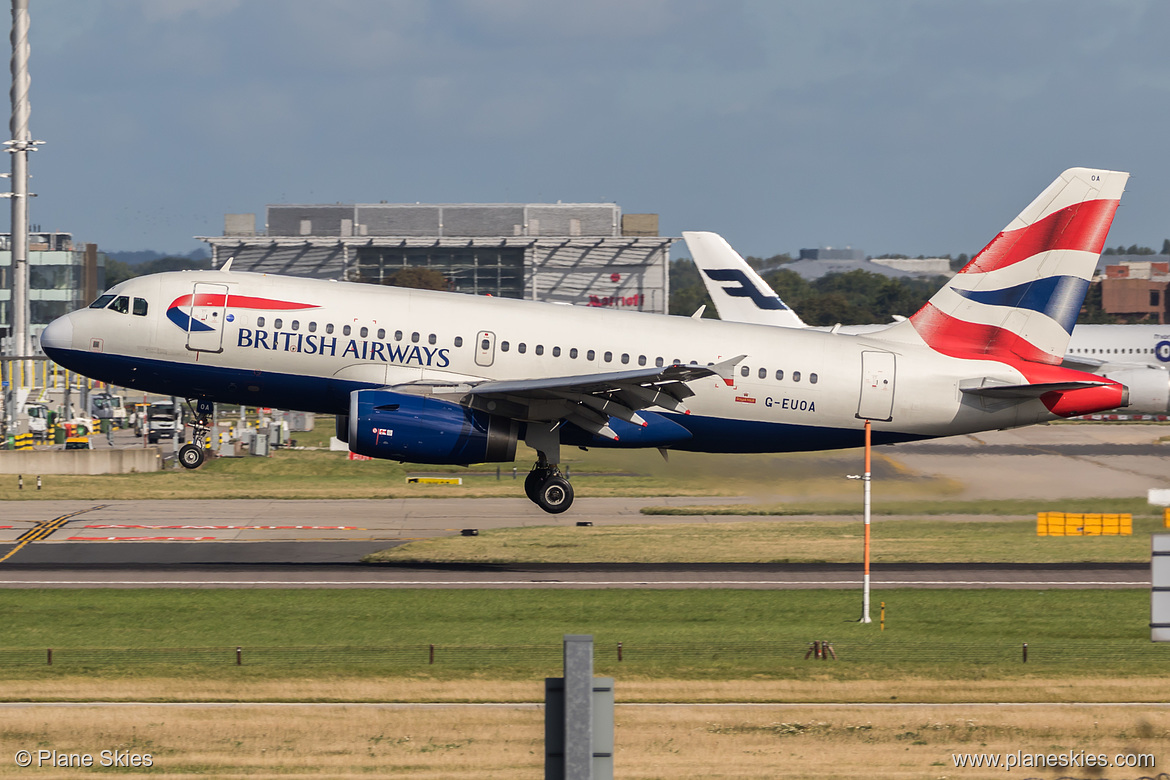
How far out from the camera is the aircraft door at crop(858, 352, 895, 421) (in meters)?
37.8

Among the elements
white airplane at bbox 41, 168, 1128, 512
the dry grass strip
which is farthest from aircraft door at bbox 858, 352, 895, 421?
the dry grass strip

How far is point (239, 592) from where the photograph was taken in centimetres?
3400

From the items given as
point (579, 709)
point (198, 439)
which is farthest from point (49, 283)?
point (579, 709)

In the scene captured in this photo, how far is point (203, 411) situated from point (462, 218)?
151 metres

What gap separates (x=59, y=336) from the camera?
36.7m

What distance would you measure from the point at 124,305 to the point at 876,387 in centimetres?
2164

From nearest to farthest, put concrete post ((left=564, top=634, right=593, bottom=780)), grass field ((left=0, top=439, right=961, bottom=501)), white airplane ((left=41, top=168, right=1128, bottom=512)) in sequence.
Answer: concrete post ((left=564, top=634, right=593, bottom=780)) < white airplane ((left=41, top=168, right=1128, bottom=512)) < grass field ((left=0, top=439, right=961, bottom=501))

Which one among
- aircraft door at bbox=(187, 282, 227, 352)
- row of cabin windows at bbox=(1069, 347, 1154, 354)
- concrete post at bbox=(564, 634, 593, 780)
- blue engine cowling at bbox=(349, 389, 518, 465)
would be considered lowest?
concrete post at bbox=(564, 634, 593, 780)

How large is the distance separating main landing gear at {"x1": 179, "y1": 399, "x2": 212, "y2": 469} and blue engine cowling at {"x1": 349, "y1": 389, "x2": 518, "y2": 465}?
5.76 m

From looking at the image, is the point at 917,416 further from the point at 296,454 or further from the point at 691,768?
the point at 296,454

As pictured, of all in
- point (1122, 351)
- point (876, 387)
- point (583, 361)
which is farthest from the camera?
point (1122, 351)

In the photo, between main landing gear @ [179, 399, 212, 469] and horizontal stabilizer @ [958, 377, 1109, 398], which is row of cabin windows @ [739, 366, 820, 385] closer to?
horizontal stabilizer @ [958, 377, 1109, 398]

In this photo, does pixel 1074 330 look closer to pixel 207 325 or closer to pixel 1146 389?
pixel 1146 389


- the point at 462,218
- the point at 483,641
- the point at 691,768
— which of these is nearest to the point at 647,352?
the point at 483,641
